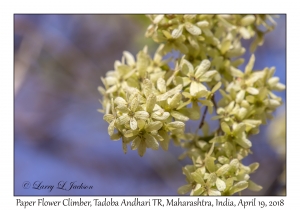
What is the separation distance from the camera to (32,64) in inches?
160

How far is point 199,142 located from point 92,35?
109 inches

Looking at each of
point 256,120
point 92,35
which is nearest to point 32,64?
point 92,35

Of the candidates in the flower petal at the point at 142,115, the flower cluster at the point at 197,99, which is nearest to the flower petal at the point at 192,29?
the flower cluster at the point at 197,99

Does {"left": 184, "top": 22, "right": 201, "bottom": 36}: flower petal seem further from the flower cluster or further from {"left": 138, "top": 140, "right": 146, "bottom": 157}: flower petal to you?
{"left": 138, "top": 140, "right": 146, "bottom": 157}: flower petal

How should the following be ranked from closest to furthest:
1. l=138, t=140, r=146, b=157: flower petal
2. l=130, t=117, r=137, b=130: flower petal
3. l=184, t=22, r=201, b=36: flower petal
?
1. l=130, t=117, r=137, b=130: flower petal
2. l=138, t=140, r=146, b=157: flower petal
3. l=184, t=22, r=201, b=36: flower petal

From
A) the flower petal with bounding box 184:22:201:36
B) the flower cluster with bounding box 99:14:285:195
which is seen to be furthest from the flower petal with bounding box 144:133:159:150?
the flower petal with bounding box 184:22:201:36

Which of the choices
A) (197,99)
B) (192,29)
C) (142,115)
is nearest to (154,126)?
(142,115)

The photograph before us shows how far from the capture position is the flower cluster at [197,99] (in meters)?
1.82

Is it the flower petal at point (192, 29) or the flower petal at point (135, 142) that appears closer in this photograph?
the flower petal at point (135, 142)

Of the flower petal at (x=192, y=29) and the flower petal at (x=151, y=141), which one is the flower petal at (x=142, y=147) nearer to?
the flower petal at (x=151, y=141)

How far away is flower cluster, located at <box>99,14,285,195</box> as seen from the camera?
71.6 inches
